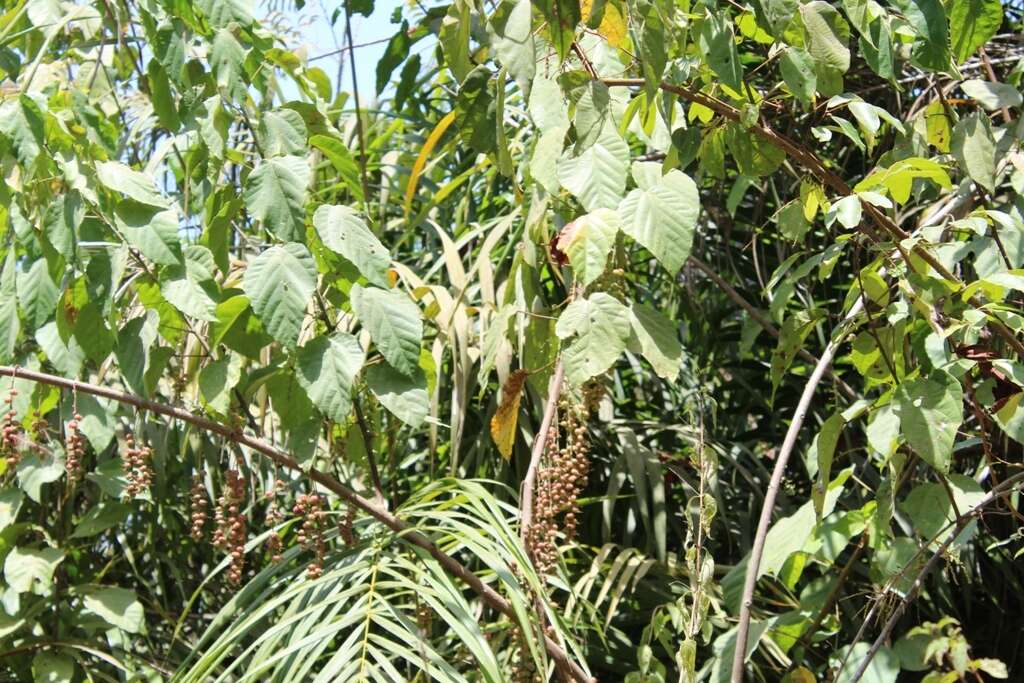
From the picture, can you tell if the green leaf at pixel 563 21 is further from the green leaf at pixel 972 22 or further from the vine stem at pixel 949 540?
the vine stem at pixel 949 540

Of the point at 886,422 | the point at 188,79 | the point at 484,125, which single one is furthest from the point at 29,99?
the point at 886,422

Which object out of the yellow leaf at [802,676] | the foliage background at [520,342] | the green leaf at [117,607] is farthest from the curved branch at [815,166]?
the green leaf at [117,607]

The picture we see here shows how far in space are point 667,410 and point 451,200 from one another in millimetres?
605

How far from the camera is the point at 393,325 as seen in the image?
123 centimetres

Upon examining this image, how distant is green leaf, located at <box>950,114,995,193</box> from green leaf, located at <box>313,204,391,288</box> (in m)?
0.58

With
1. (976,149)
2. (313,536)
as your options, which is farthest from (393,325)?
(976,149)

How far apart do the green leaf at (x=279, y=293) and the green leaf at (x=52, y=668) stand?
0.90 metres

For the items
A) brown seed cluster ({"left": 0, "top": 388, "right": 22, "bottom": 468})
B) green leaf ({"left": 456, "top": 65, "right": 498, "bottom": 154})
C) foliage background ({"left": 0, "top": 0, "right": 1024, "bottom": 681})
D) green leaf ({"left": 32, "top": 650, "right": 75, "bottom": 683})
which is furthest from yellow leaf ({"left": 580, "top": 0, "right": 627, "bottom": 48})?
green leaf ({"left": 32, "top": 650, "right": 75, "bottom": 683})

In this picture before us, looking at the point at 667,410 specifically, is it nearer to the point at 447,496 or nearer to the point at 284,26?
the point at 447,496

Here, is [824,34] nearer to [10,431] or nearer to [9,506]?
[10,431]

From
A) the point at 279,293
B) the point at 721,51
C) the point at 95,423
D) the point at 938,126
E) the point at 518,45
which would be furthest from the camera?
the point at 95,423

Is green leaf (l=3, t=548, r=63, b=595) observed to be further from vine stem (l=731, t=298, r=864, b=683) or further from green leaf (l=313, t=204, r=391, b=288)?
vine stem (l=731, t=298, r=864, b=683)

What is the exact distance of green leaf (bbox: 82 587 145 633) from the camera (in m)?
1.82

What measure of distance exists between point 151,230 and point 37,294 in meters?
0.17
